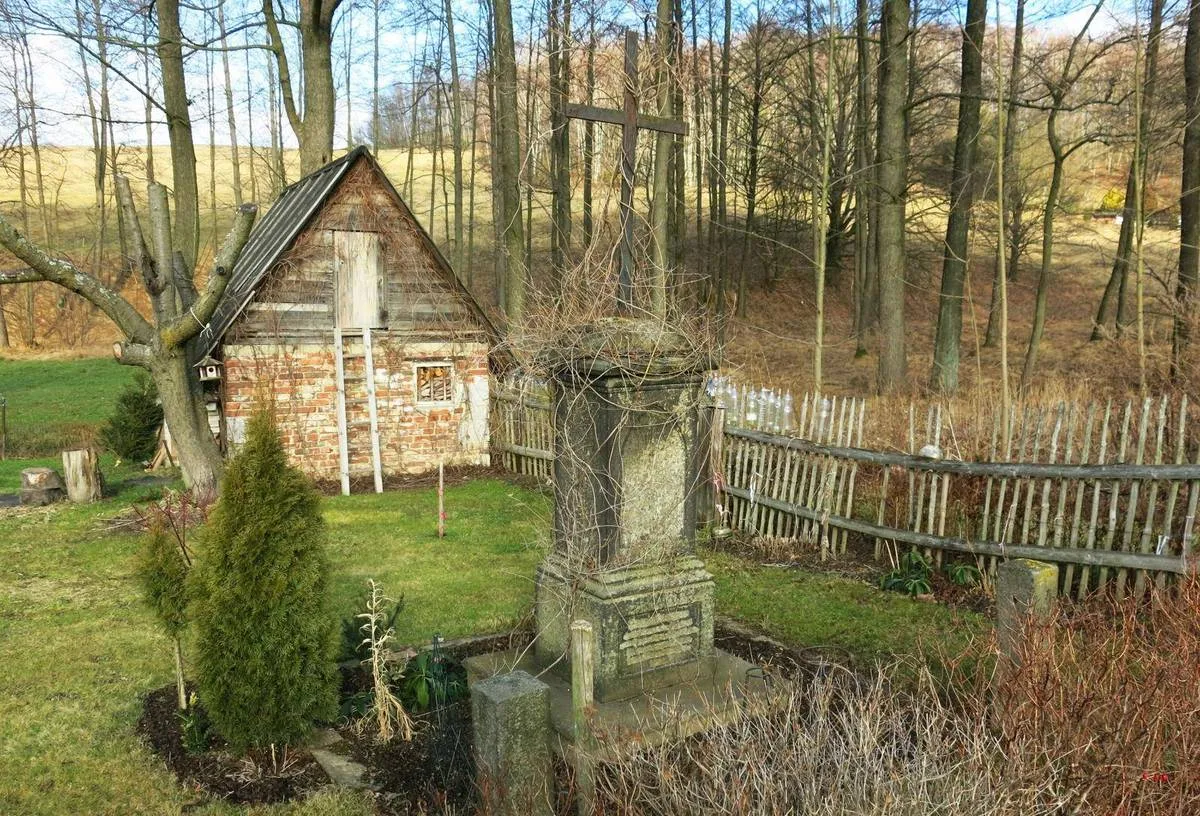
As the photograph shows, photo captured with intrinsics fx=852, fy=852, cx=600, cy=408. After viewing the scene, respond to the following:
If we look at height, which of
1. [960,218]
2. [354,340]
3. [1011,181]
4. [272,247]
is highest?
[1011,181]

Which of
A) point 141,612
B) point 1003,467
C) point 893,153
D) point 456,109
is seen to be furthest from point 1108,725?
point 456,109

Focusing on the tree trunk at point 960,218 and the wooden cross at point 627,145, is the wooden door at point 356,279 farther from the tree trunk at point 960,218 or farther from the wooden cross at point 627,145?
the tree trunk at point 960,218

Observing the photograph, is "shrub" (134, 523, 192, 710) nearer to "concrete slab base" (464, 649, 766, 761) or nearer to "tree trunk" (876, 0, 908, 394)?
"concrete slab base" (464, 649, 766, 761)

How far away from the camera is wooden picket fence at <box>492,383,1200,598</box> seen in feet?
21.2

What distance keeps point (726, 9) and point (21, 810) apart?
22.4m

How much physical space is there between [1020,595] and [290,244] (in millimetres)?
11081

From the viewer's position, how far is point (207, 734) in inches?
194

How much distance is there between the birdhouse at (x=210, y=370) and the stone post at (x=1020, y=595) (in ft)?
35.8

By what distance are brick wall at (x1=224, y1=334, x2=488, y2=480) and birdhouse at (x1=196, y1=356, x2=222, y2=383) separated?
0.42 feet

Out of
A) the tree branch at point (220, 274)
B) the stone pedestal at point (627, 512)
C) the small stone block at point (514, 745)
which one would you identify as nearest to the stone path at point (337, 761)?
the stone pedestal at point (627, 512)

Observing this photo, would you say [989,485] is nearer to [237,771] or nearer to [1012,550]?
[1012,550]

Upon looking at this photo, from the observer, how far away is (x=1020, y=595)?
432 cm

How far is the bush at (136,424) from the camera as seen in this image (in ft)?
49.3

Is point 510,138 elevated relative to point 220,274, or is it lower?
elevated
